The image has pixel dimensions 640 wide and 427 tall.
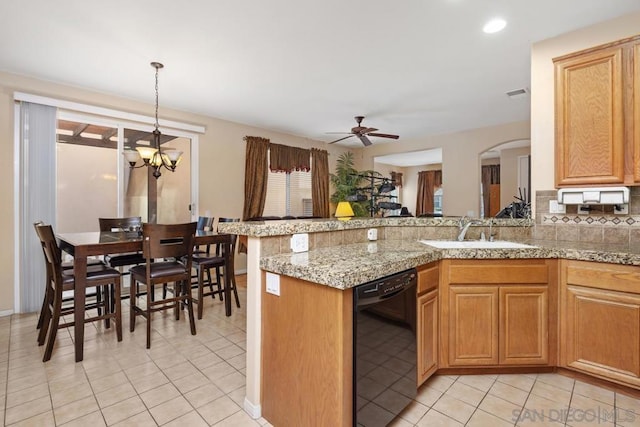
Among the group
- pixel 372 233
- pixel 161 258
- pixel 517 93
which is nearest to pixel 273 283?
pixel 372 233

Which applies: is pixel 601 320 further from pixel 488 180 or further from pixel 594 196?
pixel 488 180

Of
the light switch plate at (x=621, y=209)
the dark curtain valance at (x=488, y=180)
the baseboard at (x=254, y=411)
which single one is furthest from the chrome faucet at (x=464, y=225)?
the dark curtain valance at (x=488, y=180)

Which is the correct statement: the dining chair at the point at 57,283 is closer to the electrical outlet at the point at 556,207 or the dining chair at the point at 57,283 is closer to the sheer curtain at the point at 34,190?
the sheer curtain at the point at 34,190

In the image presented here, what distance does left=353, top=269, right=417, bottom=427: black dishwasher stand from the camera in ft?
4.31

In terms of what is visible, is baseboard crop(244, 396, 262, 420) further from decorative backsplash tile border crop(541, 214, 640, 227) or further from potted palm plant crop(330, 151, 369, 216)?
potted palm plant crop(330, 151, 369, 216)

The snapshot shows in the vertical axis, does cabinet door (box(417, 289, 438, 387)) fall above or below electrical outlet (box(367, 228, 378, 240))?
below

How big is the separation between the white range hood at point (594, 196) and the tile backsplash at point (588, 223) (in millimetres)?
145

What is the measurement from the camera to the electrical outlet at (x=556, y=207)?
96.0 inches

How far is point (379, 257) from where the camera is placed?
1.63 m

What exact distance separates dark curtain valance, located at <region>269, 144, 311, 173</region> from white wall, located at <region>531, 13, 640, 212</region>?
399 cm

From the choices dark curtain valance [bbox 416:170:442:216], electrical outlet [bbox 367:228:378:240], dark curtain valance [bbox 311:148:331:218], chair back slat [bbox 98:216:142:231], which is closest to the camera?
electrical outlet [bbox 367:228:378:240]

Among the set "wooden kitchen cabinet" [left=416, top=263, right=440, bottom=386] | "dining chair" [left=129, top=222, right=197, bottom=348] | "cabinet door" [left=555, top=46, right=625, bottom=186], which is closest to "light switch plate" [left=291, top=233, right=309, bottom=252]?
"wooden kitchen cabinet" [left=416, top=263, right=440, bottom=386]

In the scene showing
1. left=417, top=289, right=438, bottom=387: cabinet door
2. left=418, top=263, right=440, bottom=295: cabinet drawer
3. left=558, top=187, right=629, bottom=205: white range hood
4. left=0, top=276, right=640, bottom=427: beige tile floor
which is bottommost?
left=0, top=276, right=640, bottom=427: beige tile floor

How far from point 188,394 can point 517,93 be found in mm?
4552
